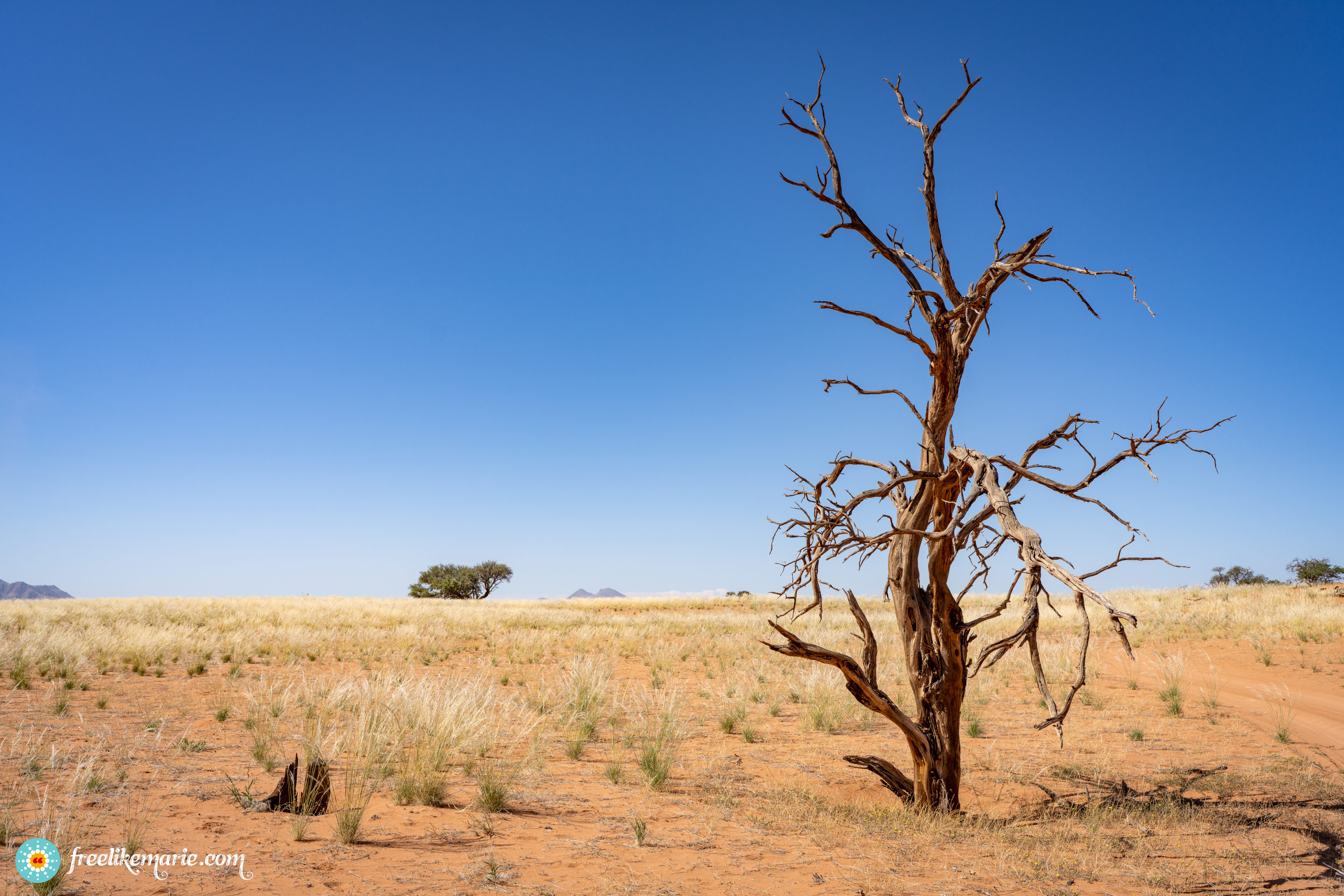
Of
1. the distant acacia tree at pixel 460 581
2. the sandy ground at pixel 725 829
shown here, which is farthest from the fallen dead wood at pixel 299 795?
the distant acacia tree at pixel 460 581

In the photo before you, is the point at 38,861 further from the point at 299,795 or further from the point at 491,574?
the point at 491,574

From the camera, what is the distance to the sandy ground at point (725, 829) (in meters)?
4.02

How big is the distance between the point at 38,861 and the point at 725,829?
4.29 metres

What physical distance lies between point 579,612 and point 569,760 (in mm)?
31677

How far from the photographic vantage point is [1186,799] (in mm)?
6332

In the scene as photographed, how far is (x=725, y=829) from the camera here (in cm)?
528

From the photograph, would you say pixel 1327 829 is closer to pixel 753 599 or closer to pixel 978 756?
pixel 978 756

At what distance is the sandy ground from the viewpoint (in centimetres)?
402

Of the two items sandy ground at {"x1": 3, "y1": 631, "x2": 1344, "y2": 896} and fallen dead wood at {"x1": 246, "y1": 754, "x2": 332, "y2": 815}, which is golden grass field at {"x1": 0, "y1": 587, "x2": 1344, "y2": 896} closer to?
sandy ground at {"x1": 3, "y1": 631, "x2": 1344, "y2": 896}

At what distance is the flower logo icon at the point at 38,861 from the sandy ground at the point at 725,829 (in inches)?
2.9

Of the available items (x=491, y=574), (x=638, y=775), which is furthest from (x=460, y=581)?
(x=638, y=775)

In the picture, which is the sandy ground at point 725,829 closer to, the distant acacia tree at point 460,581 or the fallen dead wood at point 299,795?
the fallen dead wood at point 299,795

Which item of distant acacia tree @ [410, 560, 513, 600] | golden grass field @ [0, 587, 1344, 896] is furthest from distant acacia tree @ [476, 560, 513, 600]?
golden grass field @ [0, 587, 1344, 896]

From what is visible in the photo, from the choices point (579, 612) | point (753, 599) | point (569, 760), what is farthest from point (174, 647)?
point (753, 599)
